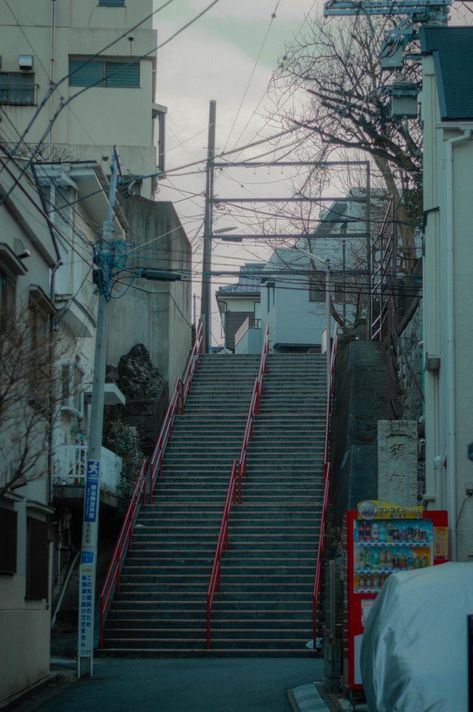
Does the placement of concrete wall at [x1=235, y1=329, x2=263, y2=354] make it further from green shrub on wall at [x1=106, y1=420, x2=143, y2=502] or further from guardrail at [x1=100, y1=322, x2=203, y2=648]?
green shrub on wall at [x1=106, y1=420, x2=143, y2=502]

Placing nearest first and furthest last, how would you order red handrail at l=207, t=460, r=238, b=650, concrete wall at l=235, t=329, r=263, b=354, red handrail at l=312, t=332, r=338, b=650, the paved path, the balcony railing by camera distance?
the paved path, red handrail at l=312, t=332, r=338, b=650, red handrail at l=207, t=460, r=238, b=650, the balcony railing, concrete wall at l=235, t=329, r=263, b=354

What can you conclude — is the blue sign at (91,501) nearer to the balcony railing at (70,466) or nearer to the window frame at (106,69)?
the balcony railing at (70,466)

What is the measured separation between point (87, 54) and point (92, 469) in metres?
24.2

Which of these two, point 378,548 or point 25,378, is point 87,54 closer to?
point 378,548

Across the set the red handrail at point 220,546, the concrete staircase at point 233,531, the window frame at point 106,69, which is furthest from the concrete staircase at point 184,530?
the window frame at point 106,69

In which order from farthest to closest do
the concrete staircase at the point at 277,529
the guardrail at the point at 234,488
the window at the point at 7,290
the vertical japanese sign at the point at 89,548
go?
the guardrail at the point at 234,488, the concrete staircase at the point at 277,529, the vertical japanese sign at the point at 89,548, the window at the point at 7,290

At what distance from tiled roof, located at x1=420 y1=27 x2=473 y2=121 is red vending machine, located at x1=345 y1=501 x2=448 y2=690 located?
6.85m

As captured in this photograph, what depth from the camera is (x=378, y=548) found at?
1489 centimetres

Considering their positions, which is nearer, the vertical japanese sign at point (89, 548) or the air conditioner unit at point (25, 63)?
the vertical japanese sign at point (89, 548)

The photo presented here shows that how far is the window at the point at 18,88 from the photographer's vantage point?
41.0 meters

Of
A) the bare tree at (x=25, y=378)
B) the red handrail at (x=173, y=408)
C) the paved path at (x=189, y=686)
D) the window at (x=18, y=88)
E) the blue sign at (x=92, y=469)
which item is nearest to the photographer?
the bare tree at (x=25, y=378)

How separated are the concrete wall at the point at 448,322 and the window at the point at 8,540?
20.6 ft

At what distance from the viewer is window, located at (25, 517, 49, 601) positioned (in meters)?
19.4

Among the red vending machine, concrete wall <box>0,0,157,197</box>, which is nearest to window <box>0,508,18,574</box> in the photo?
the red vending machine
